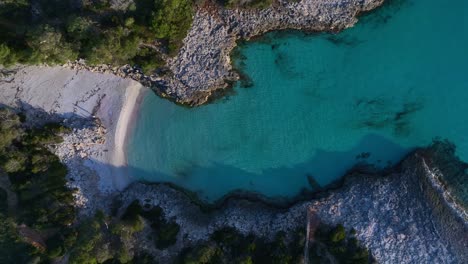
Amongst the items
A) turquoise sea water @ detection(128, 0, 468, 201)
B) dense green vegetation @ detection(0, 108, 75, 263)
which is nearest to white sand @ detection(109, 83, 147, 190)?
turquoise sea water @ detection(128, 0, 468, 201)

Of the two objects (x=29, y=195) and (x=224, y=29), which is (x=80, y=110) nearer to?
(x=29, y=195)

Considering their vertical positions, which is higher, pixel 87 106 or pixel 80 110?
pixel 87 106

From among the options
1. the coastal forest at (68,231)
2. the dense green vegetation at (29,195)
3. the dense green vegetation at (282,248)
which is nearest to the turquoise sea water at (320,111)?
the dense green vegetation at (282,248)

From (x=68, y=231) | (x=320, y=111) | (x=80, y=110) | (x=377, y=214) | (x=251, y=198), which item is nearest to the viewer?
(x=68, y=231)

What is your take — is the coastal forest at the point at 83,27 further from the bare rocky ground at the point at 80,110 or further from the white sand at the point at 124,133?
the white sand at the point at 124,133

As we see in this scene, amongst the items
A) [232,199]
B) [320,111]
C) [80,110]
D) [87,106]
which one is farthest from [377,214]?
[80,110]

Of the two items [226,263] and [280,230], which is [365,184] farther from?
[226,263]

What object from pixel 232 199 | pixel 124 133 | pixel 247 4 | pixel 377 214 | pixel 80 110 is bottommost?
pixel 232 199
